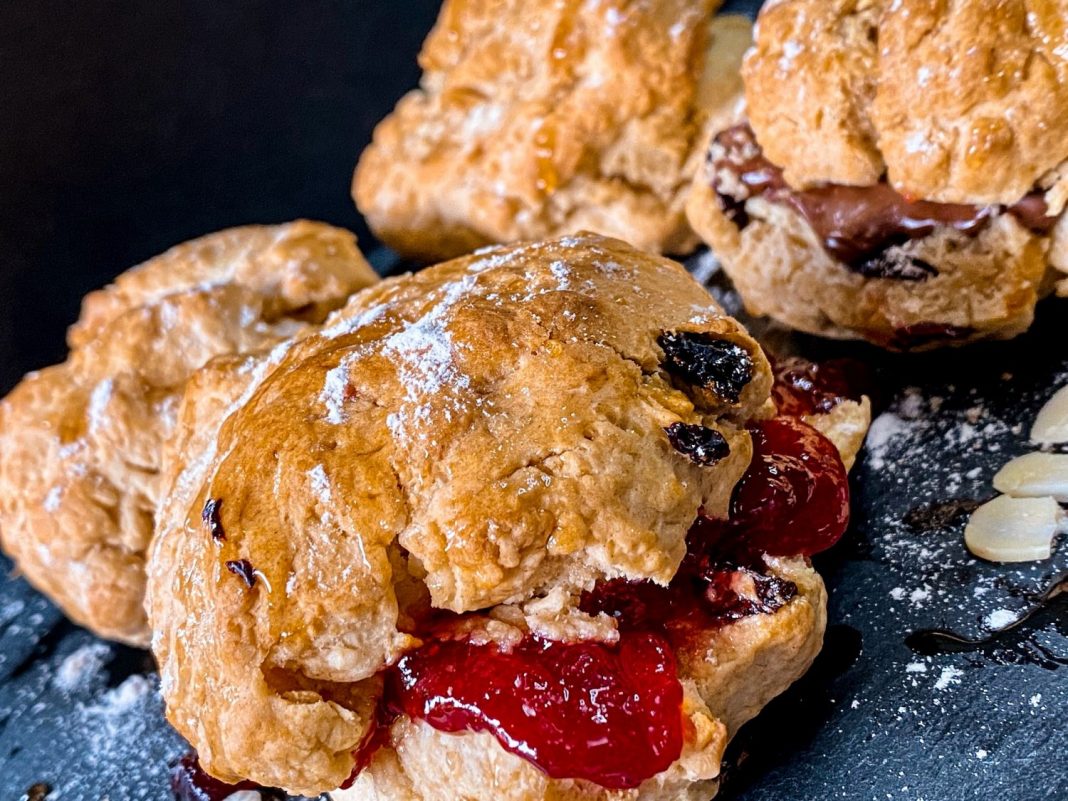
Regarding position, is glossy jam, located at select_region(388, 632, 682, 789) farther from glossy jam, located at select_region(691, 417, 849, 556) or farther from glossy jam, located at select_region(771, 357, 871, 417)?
glossy jam, located at select_region(771, 357, 871, 417)

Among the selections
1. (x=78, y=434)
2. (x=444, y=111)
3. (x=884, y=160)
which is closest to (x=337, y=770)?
(x=78, y=434)

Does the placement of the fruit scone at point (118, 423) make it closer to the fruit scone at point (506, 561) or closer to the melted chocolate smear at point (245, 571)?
the fruit scone at point (506, 561)

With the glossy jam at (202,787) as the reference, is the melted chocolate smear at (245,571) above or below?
above

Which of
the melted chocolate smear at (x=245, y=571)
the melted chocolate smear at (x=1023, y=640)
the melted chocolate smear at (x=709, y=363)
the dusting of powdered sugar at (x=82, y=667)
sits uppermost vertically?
the melted chocolate smear at (x=709, y=363)

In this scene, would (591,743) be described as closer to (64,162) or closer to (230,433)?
(230,433)

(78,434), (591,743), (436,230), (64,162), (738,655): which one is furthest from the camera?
(64,162)

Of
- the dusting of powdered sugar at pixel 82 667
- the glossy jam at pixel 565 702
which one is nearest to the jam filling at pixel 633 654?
the glossy jam at pixel 565 702

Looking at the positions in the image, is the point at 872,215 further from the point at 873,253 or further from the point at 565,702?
the point at 565,702
